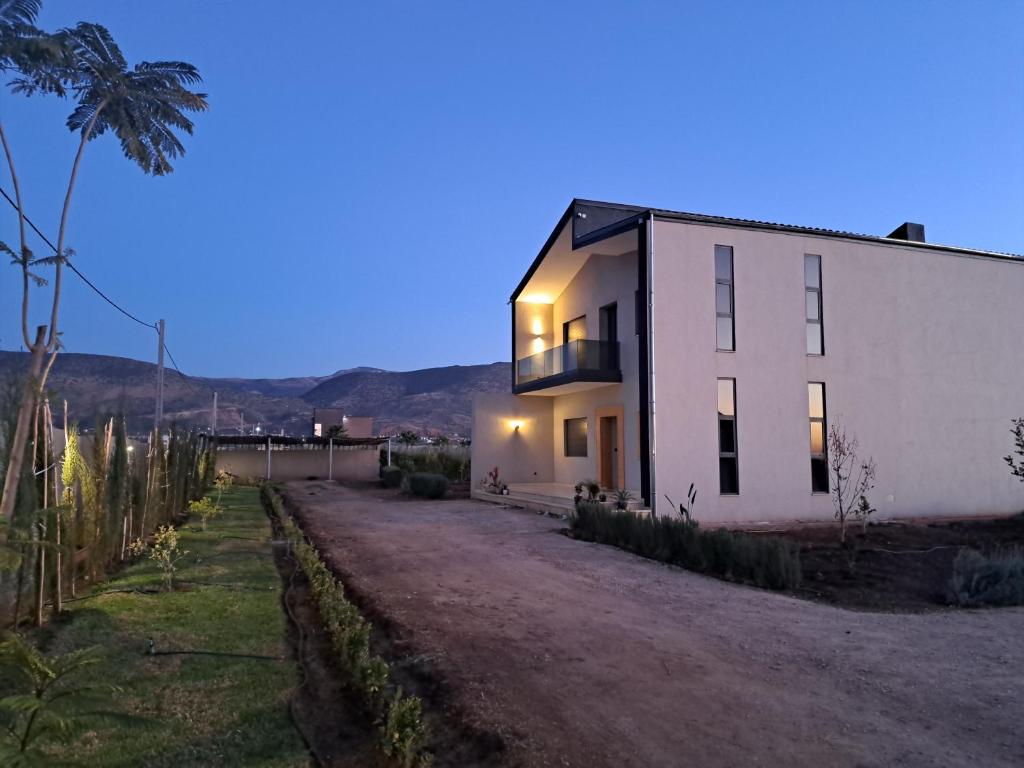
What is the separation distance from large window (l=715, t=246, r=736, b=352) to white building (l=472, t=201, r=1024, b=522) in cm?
3

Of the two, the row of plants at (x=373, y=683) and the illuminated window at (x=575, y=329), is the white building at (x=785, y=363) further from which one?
the row of plants at (x=373, y=683)

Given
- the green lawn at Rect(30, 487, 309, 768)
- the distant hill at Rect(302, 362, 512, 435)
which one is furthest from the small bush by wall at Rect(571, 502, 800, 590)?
the distant hill at Rect(302, 362, 512, 435)

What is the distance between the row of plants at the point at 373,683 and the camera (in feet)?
11.1

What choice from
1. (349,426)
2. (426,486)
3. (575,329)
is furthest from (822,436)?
(349,426)

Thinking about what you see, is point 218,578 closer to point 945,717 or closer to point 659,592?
point 659,592

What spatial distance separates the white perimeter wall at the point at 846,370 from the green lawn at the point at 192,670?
9153mm

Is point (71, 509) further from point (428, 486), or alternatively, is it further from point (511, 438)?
point (511, 438)

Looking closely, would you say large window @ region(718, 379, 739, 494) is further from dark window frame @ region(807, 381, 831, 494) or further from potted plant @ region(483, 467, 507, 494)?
potted plant @ region(483, 467, 507, 494)

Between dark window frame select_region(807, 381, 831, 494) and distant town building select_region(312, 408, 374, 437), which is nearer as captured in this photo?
dark window frame select_region(807, 381, 831, 494)

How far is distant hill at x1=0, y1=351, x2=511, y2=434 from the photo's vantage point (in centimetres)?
5228

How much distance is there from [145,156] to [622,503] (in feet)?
35.7

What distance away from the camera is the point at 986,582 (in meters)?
7.57

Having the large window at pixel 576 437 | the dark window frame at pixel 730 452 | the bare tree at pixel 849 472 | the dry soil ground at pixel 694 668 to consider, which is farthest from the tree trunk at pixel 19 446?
the large window at pixel 576 437

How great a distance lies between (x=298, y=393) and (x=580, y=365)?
339ft
